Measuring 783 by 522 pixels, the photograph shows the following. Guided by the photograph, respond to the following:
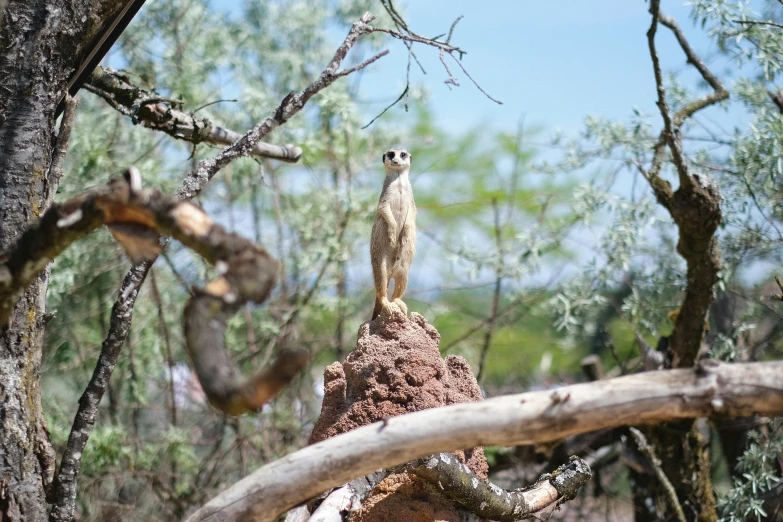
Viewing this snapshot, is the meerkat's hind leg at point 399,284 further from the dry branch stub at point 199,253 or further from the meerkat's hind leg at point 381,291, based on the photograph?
the dry branch stub at point 199,253

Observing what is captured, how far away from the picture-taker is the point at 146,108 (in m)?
3.76

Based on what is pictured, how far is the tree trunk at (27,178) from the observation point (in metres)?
2.71

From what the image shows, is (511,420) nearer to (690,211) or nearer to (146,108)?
(146,108)

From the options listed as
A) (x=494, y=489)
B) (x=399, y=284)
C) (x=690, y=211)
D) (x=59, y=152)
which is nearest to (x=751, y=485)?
(x=690, y=211)

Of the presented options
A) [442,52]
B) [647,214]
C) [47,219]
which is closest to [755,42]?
[647,214]

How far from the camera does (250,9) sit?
9.52 meters

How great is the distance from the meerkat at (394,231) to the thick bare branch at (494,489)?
1.16 meters

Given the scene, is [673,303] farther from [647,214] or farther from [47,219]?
[47,219]

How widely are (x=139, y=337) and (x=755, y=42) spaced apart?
6.37m

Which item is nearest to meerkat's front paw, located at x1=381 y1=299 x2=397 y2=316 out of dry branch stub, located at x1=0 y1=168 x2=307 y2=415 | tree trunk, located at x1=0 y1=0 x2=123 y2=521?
tree trunk, located at x1=0 y1=0 x2=123 y2=521

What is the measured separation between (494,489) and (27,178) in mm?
2339

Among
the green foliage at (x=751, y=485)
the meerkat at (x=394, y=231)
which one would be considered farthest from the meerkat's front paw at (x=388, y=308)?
the green foliage at (x=751, y=485)

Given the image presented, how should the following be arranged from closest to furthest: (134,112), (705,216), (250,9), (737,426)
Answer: (134,112), (705,216), (737,426), (250,9)

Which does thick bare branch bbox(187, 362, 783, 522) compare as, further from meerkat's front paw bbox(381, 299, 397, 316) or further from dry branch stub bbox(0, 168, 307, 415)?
meerkat's front paw bbox(381, 299, 397, 316)
